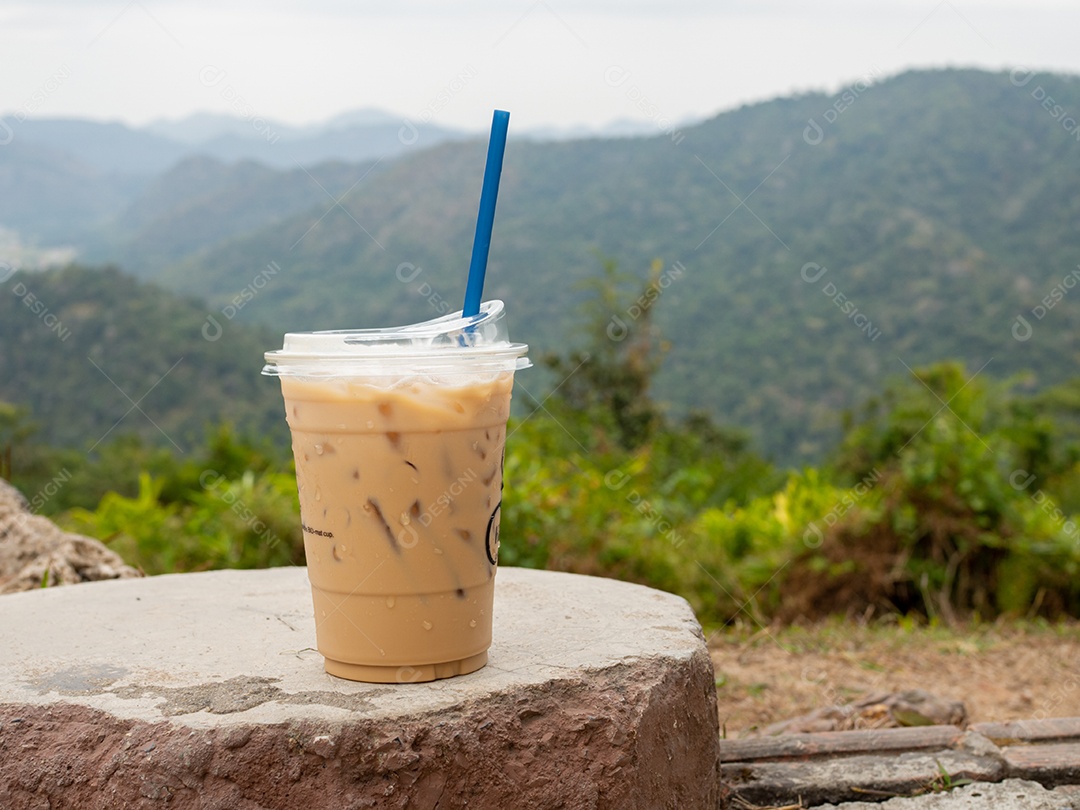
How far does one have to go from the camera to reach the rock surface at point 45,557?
3209 mm

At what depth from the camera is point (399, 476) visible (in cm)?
174

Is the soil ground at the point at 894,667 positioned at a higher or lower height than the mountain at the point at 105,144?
lower

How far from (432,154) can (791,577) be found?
80.4 feet

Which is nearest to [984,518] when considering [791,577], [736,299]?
[791,577]

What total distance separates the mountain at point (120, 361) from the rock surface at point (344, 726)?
1306 centimetres

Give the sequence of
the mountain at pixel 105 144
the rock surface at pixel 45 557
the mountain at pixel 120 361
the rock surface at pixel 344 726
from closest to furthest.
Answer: the rock surface at pixel 344 726 < the rock surface at pixel 45 557 < the mountain at pixel 120 361 < the mountain at pixel 105 144

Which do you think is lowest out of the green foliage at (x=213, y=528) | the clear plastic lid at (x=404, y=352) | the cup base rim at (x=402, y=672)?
the green foliage at (x=213, y=528)

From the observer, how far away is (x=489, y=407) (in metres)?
1.81

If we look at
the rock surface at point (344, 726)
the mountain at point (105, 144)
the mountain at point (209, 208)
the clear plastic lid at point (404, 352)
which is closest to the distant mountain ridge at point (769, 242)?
the mountain at point (209, 208)

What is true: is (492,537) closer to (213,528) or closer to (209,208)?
(213,528)

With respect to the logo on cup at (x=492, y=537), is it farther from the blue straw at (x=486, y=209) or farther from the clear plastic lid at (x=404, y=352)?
the blue straw at (x=486, y=209)

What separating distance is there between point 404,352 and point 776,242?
23684 millimetres

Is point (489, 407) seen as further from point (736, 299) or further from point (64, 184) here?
point (64, 184)

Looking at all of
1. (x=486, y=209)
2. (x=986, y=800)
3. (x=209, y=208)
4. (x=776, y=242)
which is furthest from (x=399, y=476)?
(x=209, y=208)
